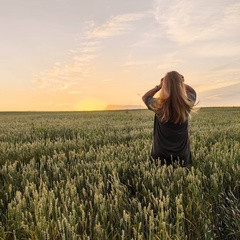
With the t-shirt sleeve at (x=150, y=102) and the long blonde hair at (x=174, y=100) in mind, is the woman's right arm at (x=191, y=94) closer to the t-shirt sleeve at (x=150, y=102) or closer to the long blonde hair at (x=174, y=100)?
the long blonde hair at (x=174, y=100)

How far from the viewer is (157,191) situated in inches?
128

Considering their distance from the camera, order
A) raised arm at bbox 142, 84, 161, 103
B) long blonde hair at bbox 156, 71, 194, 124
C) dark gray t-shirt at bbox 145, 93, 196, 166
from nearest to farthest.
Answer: long blonde hair at bbox 156, 71, 194, 124
dark gray t-shirt at bbox 145, 93, 196, 166
raised arm at bbox 142, 84, 161, 103

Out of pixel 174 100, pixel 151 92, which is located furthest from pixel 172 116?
pixel 151 92

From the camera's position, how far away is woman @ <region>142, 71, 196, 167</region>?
4477mm

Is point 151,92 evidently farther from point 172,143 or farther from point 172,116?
point 172,143

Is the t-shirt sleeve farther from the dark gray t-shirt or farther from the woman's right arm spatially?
the woman's right arm

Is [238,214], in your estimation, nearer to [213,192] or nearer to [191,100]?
[213,192]

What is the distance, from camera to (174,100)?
4477 mm

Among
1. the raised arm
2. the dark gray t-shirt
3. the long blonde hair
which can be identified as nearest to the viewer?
the long blonde hair

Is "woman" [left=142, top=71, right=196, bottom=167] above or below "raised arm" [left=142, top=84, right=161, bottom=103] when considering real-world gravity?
below

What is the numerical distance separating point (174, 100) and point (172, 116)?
11.7 inches

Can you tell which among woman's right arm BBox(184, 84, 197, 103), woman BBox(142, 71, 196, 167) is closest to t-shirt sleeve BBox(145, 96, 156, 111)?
woman BBox(142, 71, 196, 167)

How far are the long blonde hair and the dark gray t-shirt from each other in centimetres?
23

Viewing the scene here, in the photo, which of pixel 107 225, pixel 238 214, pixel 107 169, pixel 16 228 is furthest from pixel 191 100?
pixel 16 228
